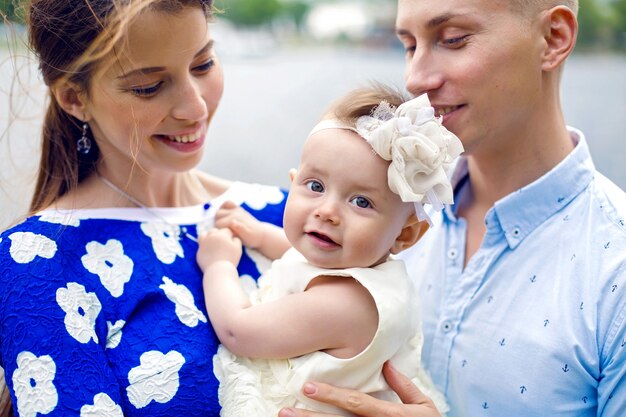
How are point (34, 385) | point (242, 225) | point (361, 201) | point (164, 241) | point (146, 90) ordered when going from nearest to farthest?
point (34, 385) < point (361, 201) < point (146, 90) < point (164, 241) < point (242, 225)

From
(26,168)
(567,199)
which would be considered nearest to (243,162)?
(26,168)

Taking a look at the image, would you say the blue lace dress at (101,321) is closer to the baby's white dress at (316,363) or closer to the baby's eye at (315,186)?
the baby's white dress at (316,363)

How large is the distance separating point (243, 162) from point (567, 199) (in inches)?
145

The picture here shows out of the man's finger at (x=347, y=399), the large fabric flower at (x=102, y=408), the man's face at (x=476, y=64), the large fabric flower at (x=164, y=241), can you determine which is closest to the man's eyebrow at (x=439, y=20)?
the man's face at (x=476, y=64)

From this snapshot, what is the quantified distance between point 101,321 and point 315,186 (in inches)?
23.9

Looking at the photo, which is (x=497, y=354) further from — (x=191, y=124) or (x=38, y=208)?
(x=38, y=208)

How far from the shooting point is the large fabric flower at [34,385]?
1.47m

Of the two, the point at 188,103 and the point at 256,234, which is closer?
the point at 188,103

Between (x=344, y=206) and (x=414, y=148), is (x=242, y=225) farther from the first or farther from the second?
(x=414, y=148)

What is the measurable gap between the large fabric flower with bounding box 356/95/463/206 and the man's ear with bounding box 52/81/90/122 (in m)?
0.74

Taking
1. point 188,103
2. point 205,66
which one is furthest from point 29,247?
point 205,66

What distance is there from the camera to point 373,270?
5.28 ft

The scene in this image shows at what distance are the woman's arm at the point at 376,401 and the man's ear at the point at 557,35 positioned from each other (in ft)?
3.26

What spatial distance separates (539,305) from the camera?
1796 mm
